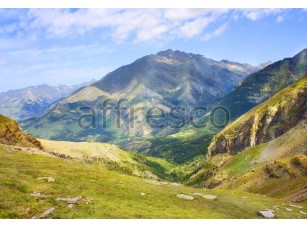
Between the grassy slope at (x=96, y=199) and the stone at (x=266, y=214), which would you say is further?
the stone at (x=266, y=214)

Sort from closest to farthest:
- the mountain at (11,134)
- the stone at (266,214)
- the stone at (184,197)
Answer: the stone at (266,214)
the stone at (184,197)
the mountain at (11,134)

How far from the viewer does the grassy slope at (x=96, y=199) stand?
50.0m

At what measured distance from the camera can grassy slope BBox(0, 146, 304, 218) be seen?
5001cm

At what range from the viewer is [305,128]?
598 ft

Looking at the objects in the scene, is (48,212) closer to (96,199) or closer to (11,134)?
(96,199)

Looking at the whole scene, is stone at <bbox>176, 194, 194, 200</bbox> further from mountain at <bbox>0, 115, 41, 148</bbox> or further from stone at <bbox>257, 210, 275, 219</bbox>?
mountain at <bbox>0, 115, 41, 148</bbox>

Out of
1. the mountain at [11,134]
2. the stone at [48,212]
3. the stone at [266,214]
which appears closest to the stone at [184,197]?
the stone at [266,214]

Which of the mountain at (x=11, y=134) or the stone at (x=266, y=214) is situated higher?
the mountain at (x=11, y=134)

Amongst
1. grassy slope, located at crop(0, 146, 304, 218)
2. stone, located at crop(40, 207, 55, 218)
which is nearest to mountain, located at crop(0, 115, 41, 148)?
grassy slope, located at crop(0, 146, 304, 218)

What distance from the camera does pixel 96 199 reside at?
186 ft

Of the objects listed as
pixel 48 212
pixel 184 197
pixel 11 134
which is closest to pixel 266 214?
pixel 184 197

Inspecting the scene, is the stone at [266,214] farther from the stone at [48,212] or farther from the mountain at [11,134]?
the mountain at [11,134]
